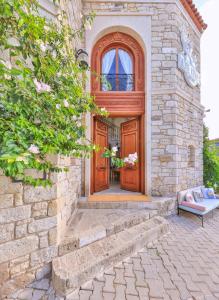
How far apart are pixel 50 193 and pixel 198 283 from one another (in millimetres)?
2388

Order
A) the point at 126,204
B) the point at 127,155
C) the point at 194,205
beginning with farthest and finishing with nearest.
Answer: the point at 127,155 → the point at 194,205 → the point at 126,204

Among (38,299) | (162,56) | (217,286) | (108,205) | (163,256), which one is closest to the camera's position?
(38,299)

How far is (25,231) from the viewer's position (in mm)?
2213

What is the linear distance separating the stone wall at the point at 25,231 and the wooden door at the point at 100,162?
304 centimetres

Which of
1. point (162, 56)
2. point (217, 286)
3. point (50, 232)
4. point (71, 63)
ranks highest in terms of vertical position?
point (162, 56)

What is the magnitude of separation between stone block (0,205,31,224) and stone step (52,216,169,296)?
78 cm

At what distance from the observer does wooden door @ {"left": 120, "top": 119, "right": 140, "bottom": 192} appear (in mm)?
5668

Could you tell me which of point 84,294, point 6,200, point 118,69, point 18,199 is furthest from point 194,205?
point 118,69

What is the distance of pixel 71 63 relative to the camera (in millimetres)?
2418

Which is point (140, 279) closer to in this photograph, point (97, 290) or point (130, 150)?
point (97, 290)

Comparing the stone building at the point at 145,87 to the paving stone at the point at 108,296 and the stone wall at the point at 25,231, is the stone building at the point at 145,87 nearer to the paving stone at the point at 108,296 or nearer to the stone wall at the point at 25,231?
the stone wall at the point at 25,231

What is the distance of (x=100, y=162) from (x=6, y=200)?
3766 millimetres

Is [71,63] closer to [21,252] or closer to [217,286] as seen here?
[21,252]


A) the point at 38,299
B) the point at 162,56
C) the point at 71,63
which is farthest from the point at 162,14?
the point at 38,299
